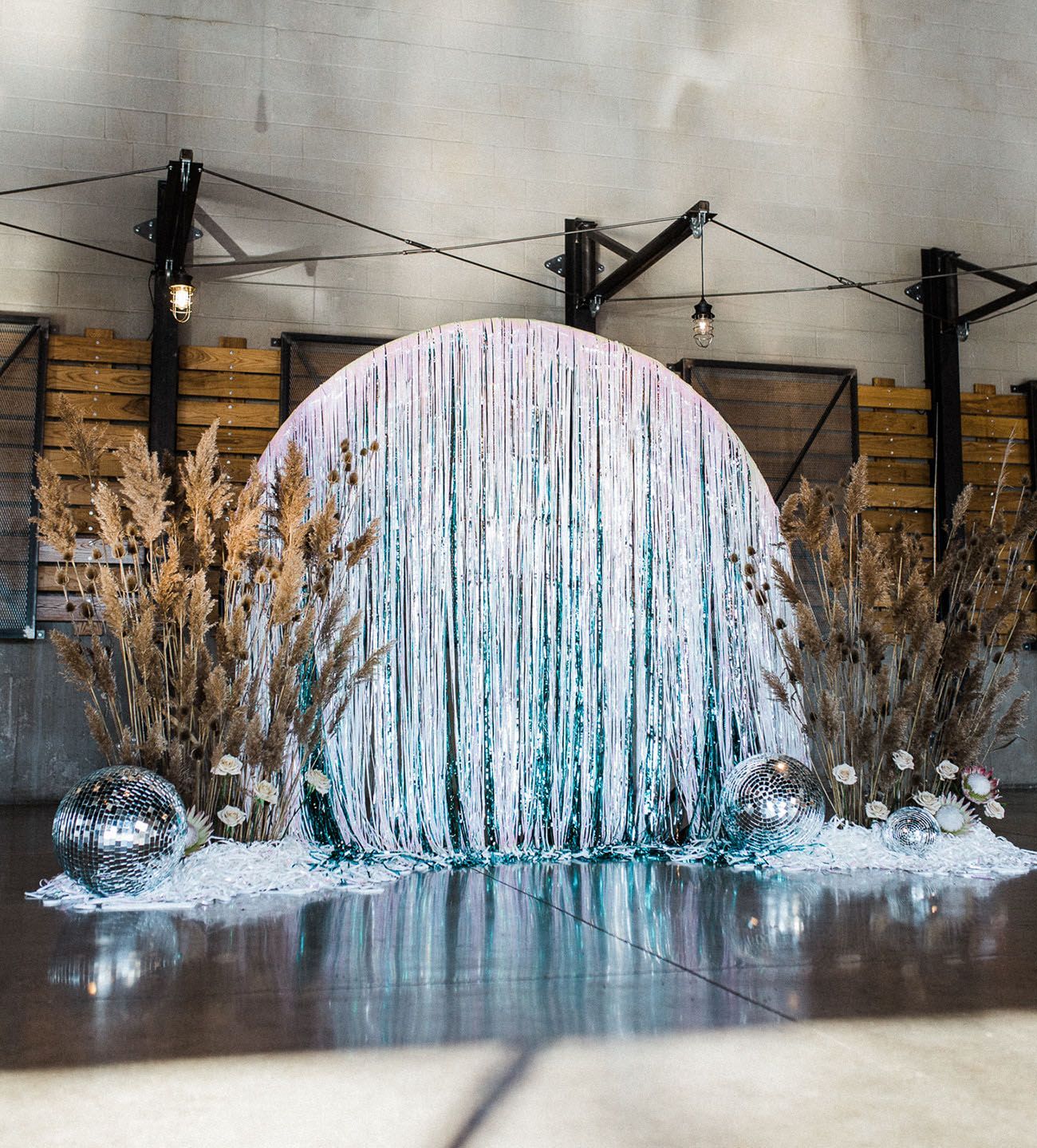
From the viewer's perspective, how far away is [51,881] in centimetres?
305

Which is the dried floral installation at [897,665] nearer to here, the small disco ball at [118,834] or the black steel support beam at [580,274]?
the small disco ball at [118,834]

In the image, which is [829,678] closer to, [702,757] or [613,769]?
[702,757]

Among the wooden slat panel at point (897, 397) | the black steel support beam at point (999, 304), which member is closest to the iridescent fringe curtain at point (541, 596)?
the wooden slat panel at point (897, 397)

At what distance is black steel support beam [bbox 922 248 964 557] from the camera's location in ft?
20.6

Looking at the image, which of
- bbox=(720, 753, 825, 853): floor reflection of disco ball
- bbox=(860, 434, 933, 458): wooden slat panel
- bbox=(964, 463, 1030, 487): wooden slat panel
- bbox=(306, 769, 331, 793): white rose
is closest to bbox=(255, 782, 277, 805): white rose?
bbox=(306, 769, 331, 793): white rose

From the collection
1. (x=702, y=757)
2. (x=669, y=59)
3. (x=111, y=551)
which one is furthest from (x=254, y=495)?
(x=669, y=59)

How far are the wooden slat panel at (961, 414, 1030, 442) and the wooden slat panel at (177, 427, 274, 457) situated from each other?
3.83 meters

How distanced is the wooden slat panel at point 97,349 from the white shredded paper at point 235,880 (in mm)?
2883

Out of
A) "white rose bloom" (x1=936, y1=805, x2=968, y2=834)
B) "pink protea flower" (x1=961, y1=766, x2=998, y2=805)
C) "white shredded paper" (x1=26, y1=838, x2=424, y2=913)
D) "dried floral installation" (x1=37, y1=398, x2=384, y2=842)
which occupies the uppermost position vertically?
"dried floral installation" (x1=37, y1=398, x2=384, y2=842)

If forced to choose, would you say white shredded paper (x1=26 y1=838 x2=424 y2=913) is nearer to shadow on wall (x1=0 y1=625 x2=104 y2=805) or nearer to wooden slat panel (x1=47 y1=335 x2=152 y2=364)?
shadow on wall (x1=0 y1=625 x2=104 y2=805)

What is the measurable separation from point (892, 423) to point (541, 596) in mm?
3414

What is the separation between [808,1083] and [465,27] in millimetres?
5684

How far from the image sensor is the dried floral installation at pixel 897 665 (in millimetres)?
3502

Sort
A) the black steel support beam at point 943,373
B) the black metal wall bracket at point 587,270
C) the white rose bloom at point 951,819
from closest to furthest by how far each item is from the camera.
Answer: the white rose bloom at point 951,819 → the black metal wall bracket at point 587,270 → the black steel support beam at point 943,373
